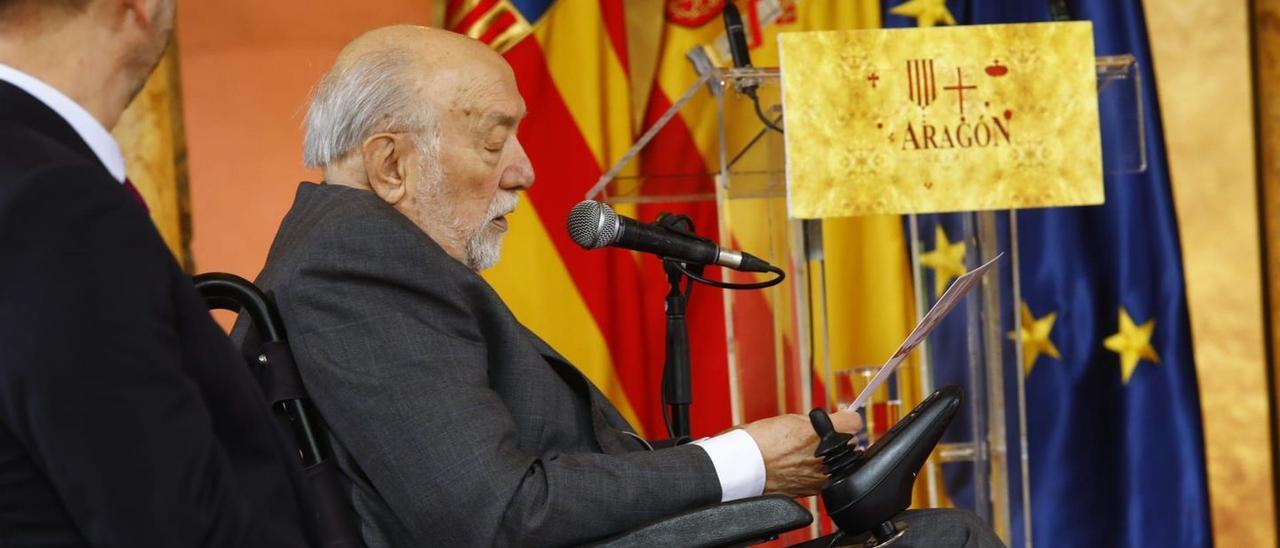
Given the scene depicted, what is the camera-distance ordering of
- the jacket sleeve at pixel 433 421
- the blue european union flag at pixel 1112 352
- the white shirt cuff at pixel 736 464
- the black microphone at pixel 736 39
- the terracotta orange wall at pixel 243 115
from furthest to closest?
the blue european union flag at pixel 1112 352, the terracotta orange wall at pixel 243 115, the black microphone at pixel 736 39, the white shirt cuff at pixel 736 464, the jacket sleeve at pixel 433 421

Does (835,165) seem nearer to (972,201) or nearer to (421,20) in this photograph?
(972,201)

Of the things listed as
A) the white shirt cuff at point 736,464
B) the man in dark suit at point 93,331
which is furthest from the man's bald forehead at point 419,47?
the man in dark suit at point 93,331

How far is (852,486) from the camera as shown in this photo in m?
1.63

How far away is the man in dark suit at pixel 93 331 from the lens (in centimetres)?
86

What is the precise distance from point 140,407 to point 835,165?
173cm

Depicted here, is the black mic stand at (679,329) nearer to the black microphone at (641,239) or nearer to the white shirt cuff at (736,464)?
the black microphone at (641,239)

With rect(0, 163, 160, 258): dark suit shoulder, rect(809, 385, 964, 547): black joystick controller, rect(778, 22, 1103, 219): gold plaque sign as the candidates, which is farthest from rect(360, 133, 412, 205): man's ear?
rect(0, 163, 160, 258): dark suit shoulder

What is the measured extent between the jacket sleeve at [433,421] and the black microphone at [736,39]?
1.11 m

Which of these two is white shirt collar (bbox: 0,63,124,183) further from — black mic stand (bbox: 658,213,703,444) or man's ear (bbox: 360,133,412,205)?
black mic stand (bbox: 658,213,703,444)

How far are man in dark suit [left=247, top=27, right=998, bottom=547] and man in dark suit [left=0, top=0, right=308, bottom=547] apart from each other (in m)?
0.58

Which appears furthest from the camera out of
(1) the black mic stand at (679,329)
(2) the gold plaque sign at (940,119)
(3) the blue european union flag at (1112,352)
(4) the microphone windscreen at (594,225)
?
(3) the blue european union flag at (1112,352)

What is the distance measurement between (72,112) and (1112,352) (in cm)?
301

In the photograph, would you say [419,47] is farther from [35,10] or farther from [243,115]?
[243,115]

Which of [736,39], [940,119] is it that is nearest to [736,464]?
[940,119]
